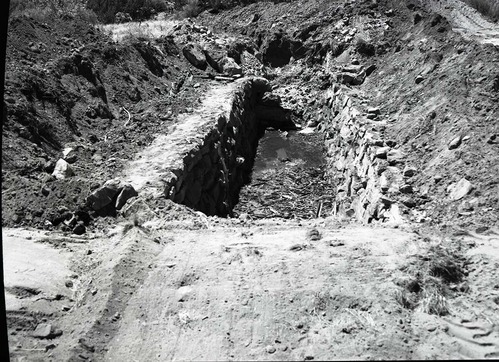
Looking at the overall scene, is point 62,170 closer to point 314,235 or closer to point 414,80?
point 314,235

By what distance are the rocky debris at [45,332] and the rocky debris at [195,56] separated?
11744 mm

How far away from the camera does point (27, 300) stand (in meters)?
4.17

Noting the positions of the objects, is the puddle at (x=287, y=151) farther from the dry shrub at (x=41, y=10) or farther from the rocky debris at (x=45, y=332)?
the rocky debris at (x=45, y=332)

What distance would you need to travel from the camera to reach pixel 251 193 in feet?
34.8

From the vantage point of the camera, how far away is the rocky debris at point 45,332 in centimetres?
386

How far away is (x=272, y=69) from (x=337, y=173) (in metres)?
8.29

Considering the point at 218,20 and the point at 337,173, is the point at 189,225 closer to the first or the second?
Result: the point at 337,173

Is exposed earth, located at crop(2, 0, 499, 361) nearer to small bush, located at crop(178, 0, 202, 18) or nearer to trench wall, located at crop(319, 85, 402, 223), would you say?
trench wall, located at crop(319, 85, 402, 223)

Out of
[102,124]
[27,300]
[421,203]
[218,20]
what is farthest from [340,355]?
[218,20]

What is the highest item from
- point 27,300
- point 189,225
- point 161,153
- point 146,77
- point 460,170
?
point 146,77

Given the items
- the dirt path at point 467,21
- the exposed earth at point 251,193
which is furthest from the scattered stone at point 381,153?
the dirt path at point 467,21

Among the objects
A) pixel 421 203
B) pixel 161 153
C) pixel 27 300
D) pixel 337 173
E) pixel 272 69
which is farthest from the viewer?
pixel 272 69

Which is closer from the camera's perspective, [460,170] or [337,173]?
[460,170]

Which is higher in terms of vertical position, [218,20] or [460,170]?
[218,20]
